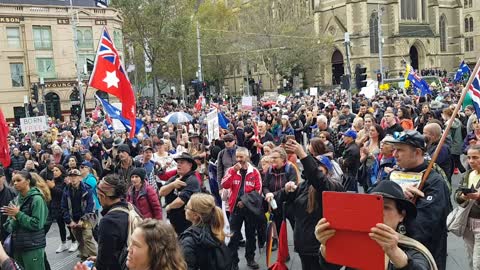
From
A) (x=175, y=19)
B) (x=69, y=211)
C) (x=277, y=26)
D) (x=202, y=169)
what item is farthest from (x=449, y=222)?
(x=277, y=26)

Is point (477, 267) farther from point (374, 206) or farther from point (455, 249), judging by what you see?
point (374, 206)

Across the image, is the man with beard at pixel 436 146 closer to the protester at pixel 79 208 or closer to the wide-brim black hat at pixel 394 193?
the wide-brim black hat at pixel 394 193

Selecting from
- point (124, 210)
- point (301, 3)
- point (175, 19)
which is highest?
point (301, 3)

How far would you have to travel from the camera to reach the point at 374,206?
2322mm

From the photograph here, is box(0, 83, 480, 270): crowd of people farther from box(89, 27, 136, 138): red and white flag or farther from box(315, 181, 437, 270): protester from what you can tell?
box(89, 27, 136, 138): red and white flag

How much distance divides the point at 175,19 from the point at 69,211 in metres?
35.6

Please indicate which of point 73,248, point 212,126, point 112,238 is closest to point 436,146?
point 112,238

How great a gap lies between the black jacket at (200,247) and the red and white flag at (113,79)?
5.86m

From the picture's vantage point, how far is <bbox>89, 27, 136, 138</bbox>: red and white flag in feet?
32.1

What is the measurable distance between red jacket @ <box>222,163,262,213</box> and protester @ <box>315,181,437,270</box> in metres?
4.12

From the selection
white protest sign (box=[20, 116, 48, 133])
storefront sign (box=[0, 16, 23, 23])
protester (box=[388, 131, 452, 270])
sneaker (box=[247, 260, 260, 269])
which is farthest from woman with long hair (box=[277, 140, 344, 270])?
storefront sign (box=[0, 16, 23, 23])

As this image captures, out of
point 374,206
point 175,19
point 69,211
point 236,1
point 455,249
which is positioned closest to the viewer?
point 374,206

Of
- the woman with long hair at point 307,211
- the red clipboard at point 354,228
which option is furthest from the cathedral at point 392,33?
the red clipboard at point 354,228

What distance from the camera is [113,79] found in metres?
10.1
